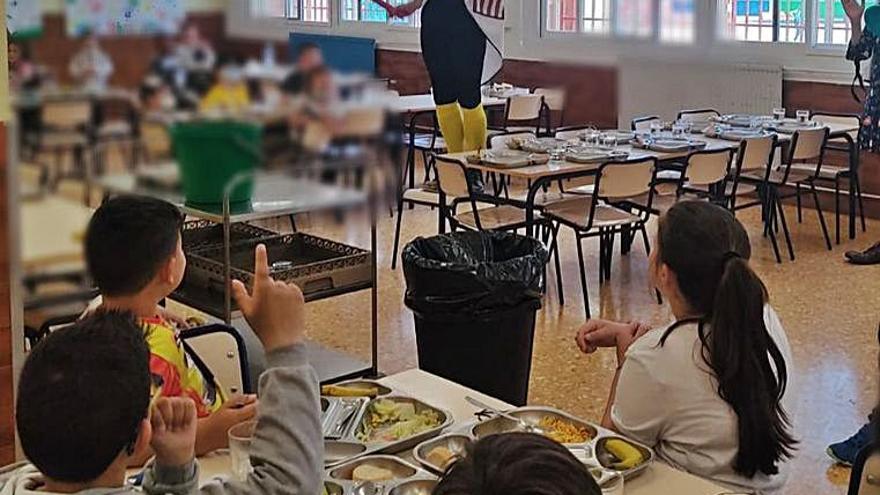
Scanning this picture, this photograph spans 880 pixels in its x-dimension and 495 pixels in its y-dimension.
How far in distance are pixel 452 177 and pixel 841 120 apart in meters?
2.43

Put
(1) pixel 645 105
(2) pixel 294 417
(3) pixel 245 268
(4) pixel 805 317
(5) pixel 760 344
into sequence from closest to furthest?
1. (2) pixel 294 417
2. (5) pixel 760 344
3. (3) pixel 245 268
4. (4) pixel 805 317
5. (1) pixel 645 105

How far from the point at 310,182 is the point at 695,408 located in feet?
5.33

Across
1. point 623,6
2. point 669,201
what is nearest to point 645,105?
point 623,6

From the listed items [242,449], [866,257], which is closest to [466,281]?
[242,449]

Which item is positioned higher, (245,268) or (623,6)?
(623,6)

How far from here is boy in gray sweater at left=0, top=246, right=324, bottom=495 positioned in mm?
1118

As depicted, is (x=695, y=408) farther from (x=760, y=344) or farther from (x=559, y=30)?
(x=559, y=30)

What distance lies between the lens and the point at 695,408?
1.76 meters

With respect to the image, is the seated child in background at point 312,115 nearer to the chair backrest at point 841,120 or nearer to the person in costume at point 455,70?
the person in costume at point 455,70

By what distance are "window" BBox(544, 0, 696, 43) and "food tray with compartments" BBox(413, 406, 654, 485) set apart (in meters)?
4.93

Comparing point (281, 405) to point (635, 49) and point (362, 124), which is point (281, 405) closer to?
point (362, 124)

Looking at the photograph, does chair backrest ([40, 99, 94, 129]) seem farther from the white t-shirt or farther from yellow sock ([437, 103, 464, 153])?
yellow sock ([437, 103, 464, 153])

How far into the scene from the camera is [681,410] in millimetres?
1771

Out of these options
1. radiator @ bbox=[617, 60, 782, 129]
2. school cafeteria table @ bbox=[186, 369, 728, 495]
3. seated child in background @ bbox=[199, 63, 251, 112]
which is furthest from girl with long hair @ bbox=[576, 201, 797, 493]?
radiator @ bbox=[617, 60, 782, 129]
